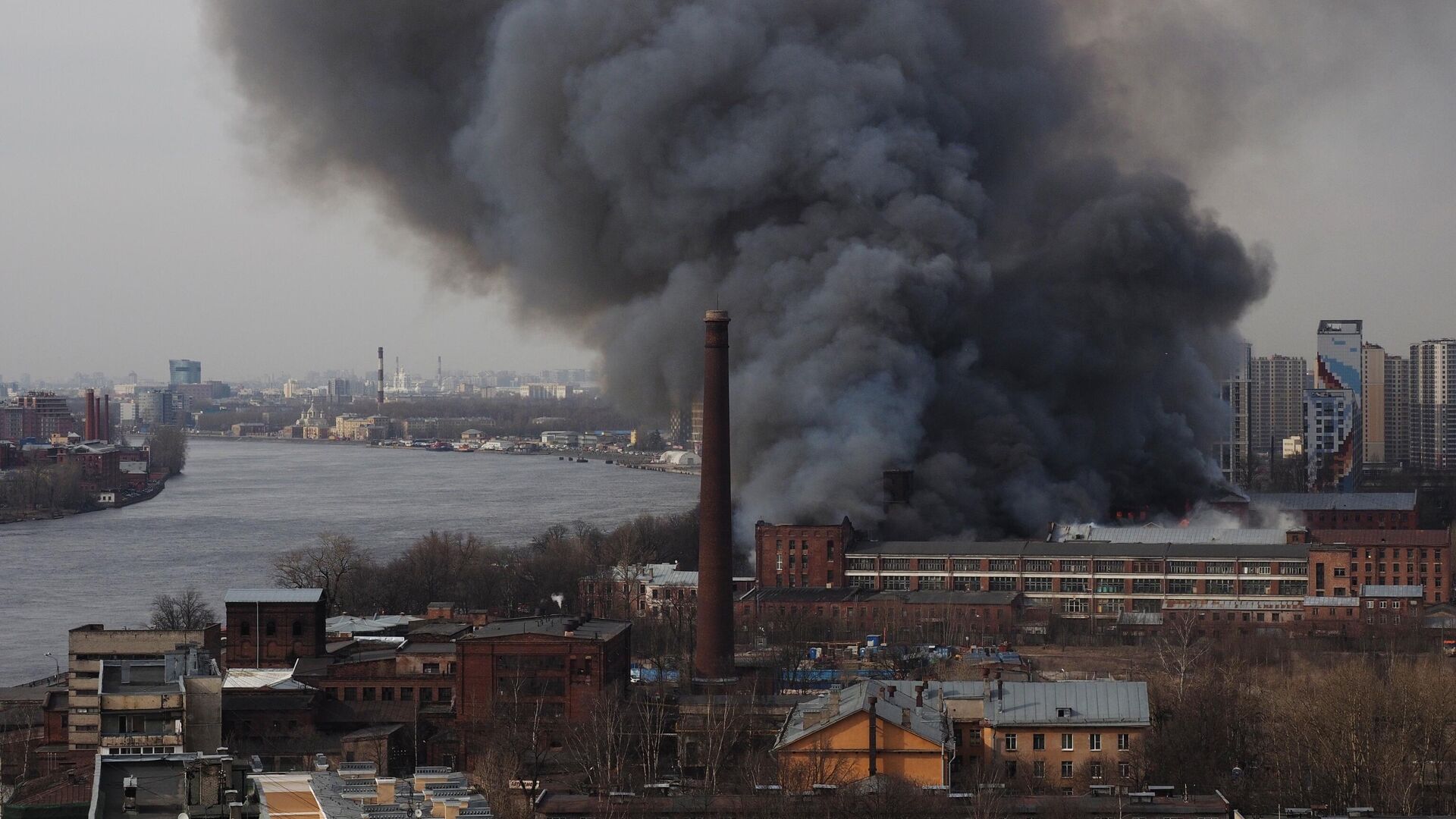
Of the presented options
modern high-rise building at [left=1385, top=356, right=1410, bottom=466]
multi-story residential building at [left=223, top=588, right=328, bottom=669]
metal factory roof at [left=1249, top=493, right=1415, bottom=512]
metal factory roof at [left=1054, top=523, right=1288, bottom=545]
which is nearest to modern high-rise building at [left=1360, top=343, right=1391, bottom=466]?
modern high-rise building at [left=1385, top=356, right=1410, bottom=466]

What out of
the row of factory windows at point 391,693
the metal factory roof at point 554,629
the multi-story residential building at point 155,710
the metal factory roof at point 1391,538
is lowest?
the row of factory windows at point 391,693

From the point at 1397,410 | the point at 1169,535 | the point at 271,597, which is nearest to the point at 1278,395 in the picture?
the point at 1397,410

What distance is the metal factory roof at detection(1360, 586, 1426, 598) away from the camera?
34.9 meters

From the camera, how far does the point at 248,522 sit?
194 feet

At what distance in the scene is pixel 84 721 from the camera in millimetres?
23828

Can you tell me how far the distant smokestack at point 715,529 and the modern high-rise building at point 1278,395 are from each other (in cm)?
6280

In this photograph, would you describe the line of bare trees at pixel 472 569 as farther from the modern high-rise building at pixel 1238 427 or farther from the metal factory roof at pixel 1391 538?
the modern high-rise building at pixel 1238 427

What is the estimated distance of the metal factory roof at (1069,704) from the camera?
20.9 metres

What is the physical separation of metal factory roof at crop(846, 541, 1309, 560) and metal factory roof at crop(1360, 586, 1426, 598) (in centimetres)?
114

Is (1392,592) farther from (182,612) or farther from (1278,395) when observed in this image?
(1278,395)

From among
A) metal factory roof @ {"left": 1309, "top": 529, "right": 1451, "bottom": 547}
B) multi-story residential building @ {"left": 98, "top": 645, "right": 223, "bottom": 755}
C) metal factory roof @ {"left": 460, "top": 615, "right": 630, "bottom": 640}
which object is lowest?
metal factory roof @ {"left": 460, "top": 615, "right": 630, "bottom": 640}

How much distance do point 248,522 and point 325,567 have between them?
19146mm

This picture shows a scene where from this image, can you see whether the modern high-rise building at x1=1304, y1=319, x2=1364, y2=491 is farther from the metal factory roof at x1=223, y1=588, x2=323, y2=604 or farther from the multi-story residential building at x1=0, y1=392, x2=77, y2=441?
the multi-story residential building at x1=0, y1=392, x2=77, y2=441

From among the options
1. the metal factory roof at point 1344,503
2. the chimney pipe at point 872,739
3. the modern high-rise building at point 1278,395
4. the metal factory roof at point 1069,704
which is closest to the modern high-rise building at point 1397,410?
the modern high-rise building at point 1278,395
